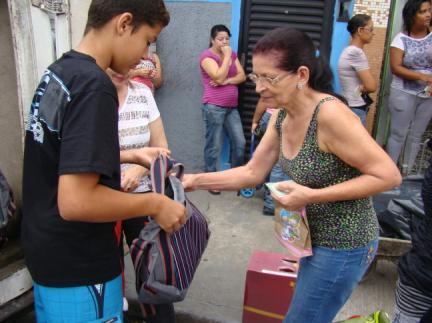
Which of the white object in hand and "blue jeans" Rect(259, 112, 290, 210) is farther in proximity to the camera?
"blue jeans" Rect(259, 112, 290, 210)

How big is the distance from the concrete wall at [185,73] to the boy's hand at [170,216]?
434cm

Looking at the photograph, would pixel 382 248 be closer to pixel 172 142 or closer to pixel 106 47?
pixel 106 47

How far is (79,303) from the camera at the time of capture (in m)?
1.69

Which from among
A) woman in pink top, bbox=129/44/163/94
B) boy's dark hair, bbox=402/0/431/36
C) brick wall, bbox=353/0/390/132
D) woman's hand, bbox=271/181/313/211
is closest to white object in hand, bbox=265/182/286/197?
woman's hand, bbox=271/181/313/211

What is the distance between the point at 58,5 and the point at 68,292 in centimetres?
169

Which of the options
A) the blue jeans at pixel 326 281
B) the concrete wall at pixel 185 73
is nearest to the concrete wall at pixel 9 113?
the blue jeans at pixel 326 281

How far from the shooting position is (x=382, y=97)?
5797mm

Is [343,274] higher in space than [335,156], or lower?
lower

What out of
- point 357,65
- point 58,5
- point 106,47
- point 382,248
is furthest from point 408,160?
point 106,47

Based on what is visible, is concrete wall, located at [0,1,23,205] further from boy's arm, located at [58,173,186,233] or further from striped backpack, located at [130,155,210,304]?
boy's arm, located at [58,173,186,233]

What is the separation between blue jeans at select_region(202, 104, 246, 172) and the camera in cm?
554

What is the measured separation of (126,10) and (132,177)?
97cm

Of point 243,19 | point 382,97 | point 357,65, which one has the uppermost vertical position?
point 243,19

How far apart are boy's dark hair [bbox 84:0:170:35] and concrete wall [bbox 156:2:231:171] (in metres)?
4.27
